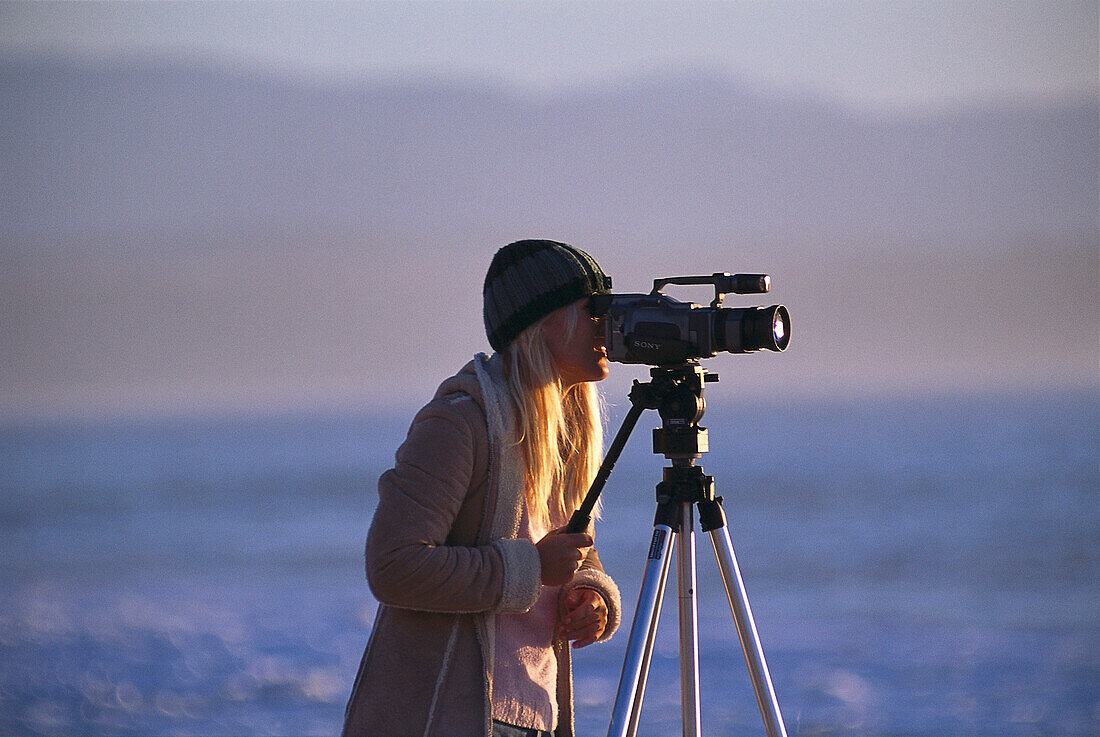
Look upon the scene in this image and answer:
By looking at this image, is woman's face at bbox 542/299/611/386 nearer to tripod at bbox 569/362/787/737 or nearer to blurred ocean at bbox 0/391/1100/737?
tripod at bbox 569/362/787/737

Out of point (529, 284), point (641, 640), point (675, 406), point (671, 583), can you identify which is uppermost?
point (671, 583)

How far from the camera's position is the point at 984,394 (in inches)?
555

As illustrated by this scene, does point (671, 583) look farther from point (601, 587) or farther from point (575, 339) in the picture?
point (575, 339)

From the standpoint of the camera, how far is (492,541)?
1346mm

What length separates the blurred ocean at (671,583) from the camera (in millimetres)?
4086

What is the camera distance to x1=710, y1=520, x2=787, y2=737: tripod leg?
1.43 m

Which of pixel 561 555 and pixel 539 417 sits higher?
pixel 539 417

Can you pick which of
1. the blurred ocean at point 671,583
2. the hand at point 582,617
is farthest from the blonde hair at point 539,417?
the blurred ocean at point 671,583

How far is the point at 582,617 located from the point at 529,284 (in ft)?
1.48

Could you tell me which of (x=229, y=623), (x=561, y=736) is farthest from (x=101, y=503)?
(x=561, y=736)

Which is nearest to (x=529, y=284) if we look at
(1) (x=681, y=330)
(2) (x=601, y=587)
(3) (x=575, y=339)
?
(3) (x=575, y=339)

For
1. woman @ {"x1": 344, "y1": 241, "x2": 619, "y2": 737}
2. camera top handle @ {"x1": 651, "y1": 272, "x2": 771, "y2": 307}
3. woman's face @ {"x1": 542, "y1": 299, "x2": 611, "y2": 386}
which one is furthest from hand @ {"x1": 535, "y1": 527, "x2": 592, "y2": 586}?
camera top handle @ {"x1": 651, "y1": 272, "x2": 771, "y2": 307}

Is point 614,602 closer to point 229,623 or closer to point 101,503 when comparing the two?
point 229,623

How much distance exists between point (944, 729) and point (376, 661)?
3019 mm
